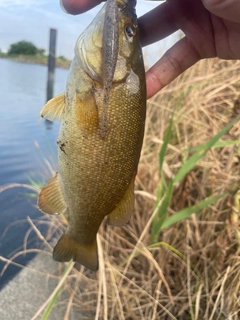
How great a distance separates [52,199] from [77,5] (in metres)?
0.53

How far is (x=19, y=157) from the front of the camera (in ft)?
8.19

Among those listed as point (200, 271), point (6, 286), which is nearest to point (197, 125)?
point (200, 271)

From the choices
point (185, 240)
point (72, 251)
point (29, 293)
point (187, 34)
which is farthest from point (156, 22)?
point (29, 293)

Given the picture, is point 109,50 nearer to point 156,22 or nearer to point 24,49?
point 156,22

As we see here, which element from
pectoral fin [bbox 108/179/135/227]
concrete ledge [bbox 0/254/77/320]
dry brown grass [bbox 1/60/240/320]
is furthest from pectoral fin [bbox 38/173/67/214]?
concrete ledge [bbox 0/254/77/320]

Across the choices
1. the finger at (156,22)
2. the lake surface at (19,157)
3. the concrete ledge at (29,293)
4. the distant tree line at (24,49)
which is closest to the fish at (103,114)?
the finger at (156,22)

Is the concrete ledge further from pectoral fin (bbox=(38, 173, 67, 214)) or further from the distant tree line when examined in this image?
the distant tree line

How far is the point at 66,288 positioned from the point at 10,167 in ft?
3.16

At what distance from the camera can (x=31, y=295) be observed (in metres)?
1.64

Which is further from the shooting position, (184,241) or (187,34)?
(184,241)

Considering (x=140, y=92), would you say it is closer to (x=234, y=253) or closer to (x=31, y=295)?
(x=234, y=253)

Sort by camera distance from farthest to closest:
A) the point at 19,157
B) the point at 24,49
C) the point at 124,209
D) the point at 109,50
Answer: the point at 24,49 → the point at 19,157 → the point at 124,209 → the point at 109,50

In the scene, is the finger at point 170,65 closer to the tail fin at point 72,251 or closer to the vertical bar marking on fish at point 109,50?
the vertical bar marking on fish at point 109,50

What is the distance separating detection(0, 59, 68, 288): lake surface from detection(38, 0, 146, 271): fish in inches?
39.1
